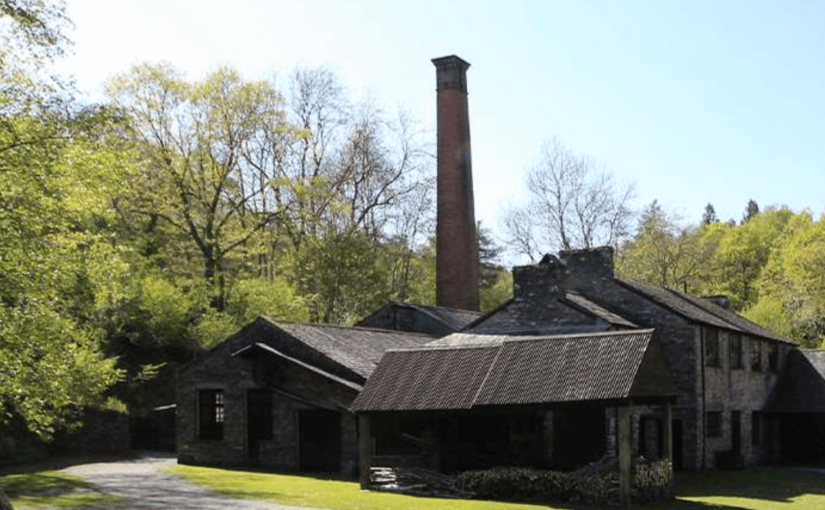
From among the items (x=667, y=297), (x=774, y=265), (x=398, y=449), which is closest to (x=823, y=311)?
(x=774, y=265)

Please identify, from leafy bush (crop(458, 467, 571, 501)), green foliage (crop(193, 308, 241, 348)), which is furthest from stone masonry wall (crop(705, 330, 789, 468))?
green foliage (crop(193, 308, 241, 348))

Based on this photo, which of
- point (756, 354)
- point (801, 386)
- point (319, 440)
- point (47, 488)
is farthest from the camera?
point (801, 386)

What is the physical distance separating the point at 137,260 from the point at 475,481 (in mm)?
26101

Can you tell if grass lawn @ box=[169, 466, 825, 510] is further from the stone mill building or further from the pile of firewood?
the stone mill building

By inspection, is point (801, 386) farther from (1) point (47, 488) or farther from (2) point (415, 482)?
(1) point (47, 488)

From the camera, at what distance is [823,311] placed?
5712cm

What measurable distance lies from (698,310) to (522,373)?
45.8ft

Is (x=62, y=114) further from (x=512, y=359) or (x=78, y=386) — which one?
(x=512, y=359)

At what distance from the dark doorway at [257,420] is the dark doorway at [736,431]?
17.4m

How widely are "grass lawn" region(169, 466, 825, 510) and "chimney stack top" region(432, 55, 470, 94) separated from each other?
23.4 meters

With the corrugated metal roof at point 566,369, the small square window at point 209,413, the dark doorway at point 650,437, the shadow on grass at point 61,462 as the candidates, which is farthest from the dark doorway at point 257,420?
the dark doorway at point 650,437

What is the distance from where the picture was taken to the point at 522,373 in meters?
25.5

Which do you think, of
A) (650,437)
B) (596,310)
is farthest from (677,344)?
(596,310)

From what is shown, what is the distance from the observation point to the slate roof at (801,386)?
38.7 meters
